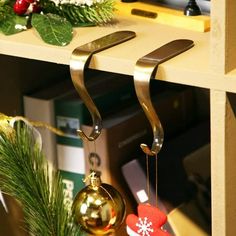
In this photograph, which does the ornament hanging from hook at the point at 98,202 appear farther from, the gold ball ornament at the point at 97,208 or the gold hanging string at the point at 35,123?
the gold hanging string at the point at 35,123

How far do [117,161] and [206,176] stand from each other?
0.15 meters

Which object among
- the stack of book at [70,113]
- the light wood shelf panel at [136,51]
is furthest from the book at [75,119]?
the light wood shelf panel at [136,51]

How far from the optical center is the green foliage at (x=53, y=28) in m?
0.86

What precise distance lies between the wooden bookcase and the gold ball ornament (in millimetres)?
147

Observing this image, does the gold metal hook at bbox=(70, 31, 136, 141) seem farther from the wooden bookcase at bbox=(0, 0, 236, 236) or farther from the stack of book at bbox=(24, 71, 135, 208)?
the stack of book at bbox=(24, 71, 135, 208)

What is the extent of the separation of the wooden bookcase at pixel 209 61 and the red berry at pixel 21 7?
3 centimetres

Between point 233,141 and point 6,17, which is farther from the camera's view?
point 6,17

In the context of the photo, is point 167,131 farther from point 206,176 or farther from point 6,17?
point 6,17

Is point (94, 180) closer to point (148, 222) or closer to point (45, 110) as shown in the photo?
point (148, 222)

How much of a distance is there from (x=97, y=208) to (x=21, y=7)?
0.95 ft

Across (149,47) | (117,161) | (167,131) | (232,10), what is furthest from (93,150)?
(232,10)

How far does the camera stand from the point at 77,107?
105cm

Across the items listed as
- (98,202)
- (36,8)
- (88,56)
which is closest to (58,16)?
(36,8)

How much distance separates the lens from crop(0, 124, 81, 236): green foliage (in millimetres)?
853
